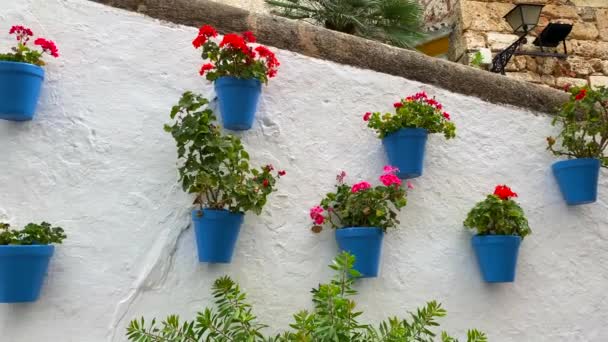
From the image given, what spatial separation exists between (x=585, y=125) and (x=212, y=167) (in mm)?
1633

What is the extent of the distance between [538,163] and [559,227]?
293 millimetres

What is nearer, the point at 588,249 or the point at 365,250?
the point at 365,250

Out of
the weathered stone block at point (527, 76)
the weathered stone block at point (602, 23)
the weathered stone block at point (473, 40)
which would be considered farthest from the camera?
the weathered stone block at point (602, 23)

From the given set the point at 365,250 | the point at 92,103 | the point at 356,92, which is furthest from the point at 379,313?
the point at 92,103

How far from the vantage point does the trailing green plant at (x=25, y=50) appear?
185 centimetres

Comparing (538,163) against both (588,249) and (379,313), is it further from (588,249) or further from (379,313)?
(379,313)

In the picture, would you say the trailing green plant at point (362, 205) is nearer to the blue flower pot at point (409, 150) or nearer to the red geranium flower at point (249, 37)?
the blue flower pot at point (409, 150)

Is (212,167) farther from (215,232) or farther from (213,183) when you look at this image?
(215,232)

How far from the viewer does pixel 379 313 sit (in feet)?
6.98

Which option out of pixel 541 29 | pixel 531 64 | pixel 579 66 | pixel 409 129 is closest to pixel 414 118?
pixel 409 129

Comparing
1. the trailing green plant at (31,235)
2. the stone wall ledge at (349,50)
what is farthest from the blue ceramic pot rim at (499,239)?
the trailing green plant at (31,235)

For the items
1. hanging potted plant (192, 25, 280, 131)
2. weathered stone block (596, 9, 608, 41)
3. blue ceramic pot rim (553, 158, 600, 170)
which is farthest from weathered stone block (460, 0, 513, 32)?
hanging potted plant (192, 25, 280, 131)

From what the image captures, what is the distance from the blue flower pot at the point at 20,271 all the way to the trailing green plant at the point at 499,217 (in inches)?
61.2

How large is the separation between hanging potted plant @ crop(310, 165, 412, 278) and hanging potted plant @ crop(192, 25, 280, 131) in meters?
0.45
